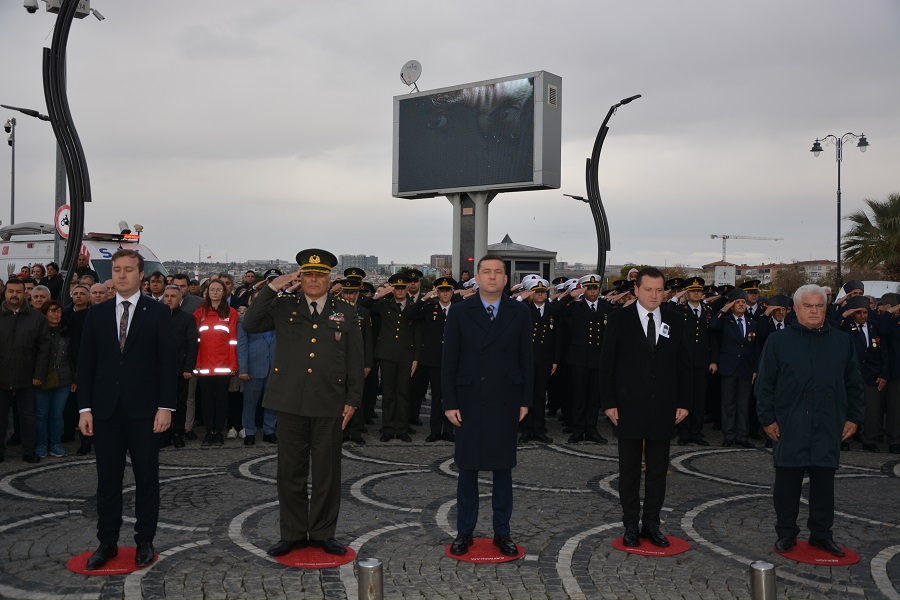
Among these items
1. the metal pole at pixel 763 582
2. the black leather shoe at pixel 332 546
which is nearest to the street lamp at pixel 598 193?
the black leather shoe at pixel 332 546

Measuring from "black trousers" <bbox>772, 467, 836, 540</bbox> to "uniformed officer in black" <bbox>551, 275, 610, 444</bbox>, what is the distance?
14.9 ft

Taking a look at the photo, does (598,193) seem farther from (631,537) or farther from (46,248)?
(631,537)

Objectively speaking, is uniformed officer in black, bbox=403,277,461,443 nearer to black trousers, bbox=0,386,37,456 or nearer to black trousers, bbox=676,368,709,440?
black trousers, bbox=676,368,709,440

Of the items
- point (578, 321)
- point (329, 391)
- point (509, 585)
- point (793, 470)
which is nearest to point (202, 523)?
point (329, 391)

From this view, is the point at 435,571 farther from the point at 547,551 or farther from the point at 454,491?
the point at 454,491

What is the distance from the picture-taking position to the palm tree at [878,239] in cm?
2852

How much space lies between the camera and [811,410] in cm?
606

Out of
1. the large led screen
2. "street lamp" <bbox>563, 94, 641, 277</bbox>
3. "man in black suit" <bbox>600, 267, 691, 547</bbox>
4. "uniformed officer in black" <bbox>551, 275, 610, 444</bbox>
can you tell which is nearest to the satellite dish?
the large led screen

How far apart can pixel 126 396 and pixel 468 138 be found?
2906cm

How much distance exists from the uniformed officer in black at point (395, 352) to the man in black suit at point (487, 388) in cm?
471

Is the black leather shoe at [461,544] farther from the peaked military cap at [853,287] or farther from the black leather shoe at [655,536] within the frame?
the peaked military cap at [853,287]

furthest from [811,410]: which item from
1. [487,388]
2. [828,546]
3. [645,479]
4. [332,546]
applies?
[332,546]

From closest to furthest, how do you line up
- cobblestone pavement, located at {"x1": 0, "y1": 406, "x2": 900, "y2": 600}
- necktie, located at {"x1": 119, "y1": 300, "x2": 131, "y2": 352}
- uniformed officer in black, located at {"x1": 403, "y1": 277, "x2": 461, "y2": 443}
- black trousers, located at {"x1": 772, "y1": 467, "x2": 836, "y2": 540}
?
cobblestone pavement, located at {"x1": 0, "y1": 406, "x2": 900, "y2": 600}
necktie, located at {"x1": 119, "y1": 300, "x2": 131, "y2": 352}
black trousers, located at {"x1": 772, "y1": 467, "x2": 836, "y2": 540}
uniformed officer in black, located at {"x1": 403, "y1": 277, "x2": 461, "y2": 443}

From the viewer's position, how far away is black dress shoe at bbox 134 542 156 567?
5.49 meters
